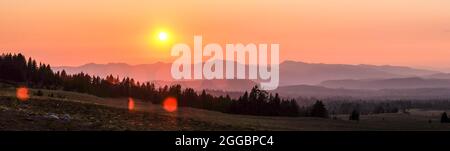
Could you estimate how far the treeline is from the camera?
128 meters

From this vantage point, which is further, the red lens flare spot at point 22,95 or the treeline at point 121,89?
the treeline at point 121,89

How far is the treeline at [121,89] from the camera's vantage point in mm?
127675

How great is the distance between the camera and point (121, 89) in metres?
161

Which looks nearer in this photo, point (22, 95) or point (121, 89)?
point (22, 95)

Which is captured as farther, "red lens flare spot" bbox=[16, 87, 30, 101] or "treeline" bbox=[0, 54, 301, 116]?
"treeline" bbox=[0, 54, 301, 116]

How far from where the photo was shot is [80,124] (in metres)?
35.9
